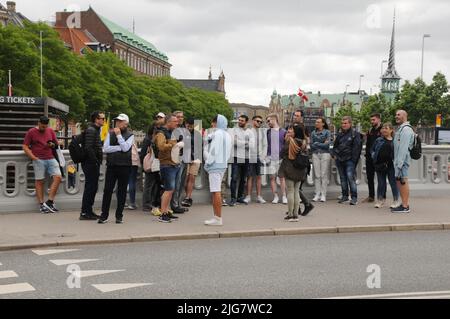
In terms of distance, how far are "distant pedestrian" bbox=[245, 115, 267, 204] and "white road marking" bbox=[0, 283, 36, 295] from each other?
7535 millimetres

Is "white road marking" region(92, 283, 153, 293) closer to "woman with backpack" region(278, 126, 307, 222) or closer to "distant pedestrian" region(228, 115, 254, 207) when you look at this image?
"woman with backpack" region(278, 126, 307, 222)

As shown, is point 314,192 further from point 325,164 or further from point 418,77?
point 418,77

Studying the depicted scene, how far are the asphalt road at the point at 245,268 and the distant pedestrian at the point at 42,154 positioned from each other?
337 cm

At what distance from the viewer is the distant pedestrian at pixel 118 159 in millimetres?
11414

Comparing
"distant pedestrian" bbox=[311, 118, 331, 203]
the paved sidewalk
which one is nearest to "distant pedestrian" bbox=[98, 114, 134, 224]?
the paved sidewalk

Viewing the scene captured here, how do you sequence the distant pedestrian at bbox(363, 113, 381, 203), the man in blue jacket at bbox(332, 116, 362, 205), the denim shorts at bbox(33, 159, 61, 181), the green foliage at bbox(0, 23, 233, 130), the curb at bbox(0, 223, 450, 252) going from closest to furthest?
the curb at bbox(0, 223, 450, 252) < the denim shorts at bbox(33, 159, 61, 181) < the distant pedestrian at bbox(363, 113, 381, 203) < the man in blue jacket at bbox(332, 116, 362, 205) < the green foliage at bbox(0, 23, 233, 130)

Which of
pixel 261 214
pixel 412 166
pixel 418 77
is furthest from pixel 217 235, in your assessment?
pixel 418 77

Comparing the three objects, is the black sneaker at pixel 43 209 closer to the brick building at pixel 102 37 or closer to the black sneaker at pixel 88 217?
the black sneaker at pixel 88 217

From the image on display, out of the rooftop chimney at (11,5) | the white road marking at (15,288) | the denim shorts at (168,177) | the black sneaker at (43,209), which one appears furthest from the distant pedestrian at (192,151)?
the rooftop chimney at (11,5)

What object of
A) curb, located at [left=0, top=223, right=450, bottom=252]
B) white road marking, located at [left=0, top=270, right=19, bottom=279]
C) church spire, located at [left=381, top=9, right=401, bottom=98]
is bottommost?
white road marking, located at [left=0, top=270, right=19, bottom=279]

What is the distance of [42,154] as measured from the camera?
12.7 m

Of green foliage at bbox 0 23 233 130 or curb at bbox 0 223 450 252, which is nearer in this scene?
curb at bbox 0 223 450 252

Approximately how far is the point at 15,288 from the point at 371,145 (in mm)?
8980

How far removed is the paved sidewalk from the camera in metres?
10.3
